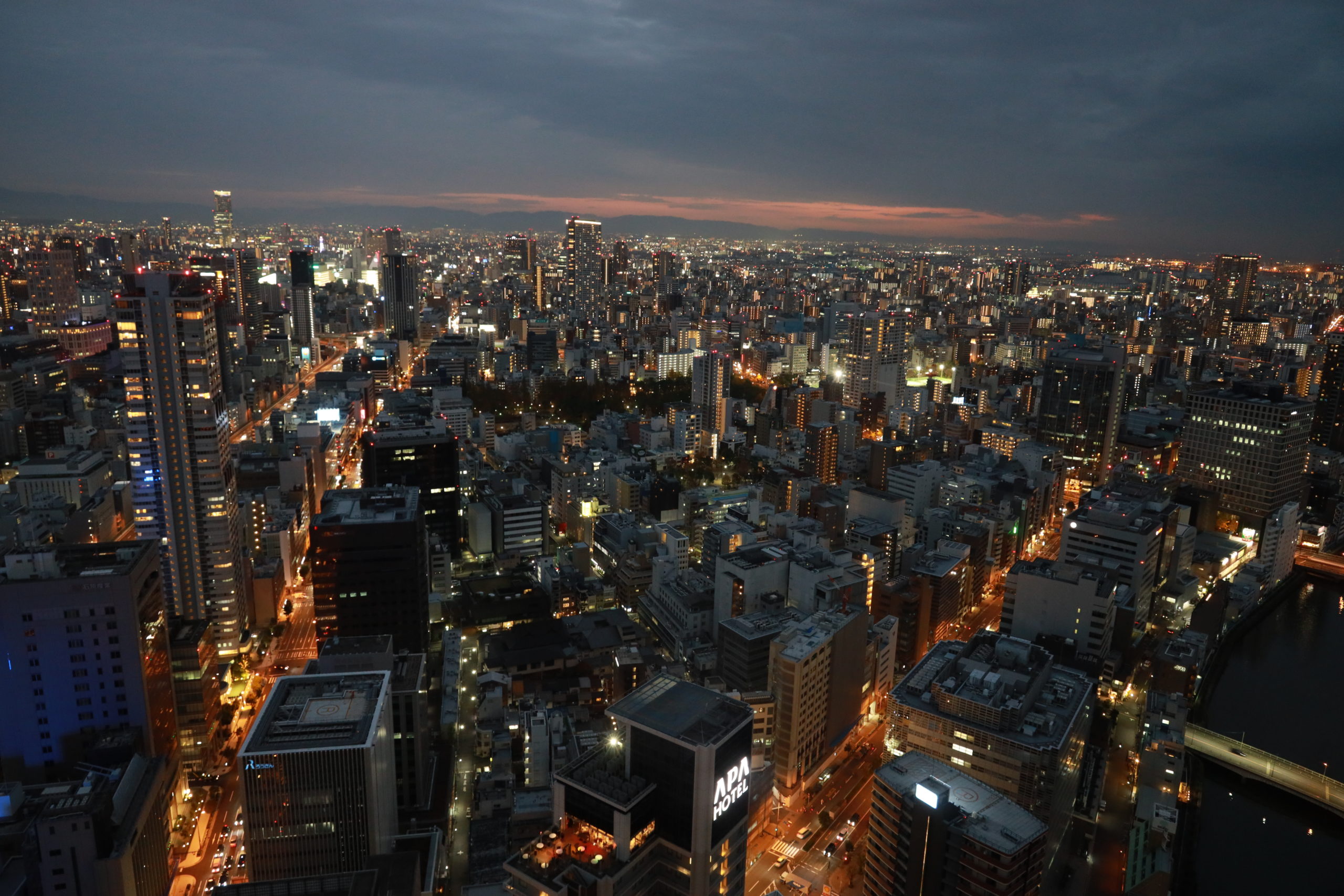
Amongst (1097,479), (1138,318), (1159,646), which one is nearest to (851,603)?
(1159,646)

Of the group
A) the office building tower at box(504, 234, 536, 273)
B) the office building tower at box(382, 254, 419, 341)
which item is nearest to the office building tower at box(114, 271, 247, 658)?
the office building tower at box(382, 254, 419, 341)

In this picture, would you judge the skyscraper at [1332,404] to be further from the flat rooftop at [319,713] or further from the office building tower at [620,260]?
the office building tower at [620,260]

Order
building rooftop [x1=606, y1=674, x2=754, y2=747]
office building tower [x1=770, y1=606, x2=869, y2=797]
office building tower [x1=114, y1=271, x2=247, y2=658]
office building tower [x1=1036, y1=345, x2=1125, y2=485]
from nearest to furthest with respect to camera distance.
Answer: building rooftop [x1=606, y1=674, x2=754, y2=747] < office building tower [x1=770, y1=606, x2=869, y2=797] < office building tower [x1=114, y1=271, x2=247, y2=658] < office building tower [x1=1036, y1=345, x2=1125, y2=485]

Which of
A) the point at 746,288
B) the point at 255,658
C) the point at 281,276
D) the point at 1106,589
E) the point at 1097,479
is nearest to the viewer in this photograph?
the point at 1106,589

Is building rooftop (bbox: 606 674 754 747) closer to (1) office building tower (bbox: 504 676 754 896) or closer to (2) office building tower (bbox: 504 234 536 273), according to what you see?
(1) office building tower (bbox: 504 676 754 896)

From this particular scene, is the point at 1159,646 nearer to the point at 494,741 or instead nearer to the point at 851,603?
the point at 851,603

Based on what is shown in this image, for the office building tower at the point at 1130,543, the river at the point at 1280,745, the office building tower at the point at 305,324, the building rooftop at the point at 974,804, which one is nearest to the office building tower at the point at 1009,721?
the building rooftop at the point at 974,804
